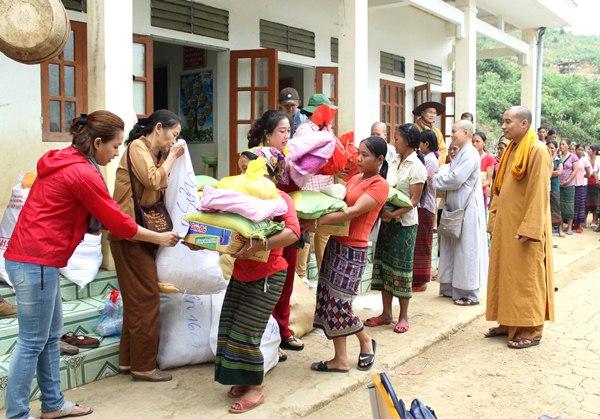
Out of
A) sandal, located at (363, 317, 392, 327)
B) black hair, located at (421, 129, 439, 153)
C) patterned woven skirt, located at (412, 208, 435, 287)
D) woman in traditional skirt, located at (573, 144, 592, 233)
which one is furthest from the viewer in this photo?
woman in traditional skirt, located at (573, 144, 592, 233)

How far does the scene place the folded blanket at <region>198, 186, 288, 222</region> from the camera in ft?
9.93

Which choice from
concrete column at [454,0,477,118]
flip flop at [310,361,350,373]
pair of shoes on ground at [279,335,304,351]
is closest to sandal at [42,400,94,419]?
flip flop at [310,361,350,373]

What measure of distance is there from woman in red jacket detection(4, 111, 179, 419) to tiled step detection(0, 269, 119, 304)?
1371mm

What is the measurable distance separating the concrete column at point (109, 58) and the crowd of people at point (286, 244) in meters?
0.99

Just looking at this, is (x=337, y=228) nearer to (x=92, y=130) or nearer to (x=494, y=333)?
(x=92, y=130)

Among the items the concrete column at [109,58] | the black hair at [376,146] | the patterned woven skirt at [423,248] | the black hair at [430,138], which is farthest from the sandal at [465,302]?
the concrete column at [109,58]

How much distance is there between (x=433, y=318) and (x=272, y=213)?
2929mm

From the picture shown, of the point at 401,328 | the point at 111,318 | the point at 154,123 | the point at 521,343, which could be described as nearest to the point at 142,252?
the point at 111,318

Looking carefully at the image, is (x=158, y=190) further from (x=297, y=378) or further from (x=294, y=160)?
(x=297, y=378)

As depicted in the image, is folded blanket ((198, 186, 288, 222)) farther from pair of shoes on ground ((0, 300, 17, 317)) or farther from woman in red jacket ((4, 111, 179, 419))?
pair of shoes on ground ((0, 300, 17, 317))

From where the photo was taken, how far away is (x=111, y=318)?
4066 mm

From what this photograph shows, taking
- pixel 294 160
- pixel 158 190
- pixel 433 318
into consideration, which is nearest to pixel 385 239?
pixel 433 318

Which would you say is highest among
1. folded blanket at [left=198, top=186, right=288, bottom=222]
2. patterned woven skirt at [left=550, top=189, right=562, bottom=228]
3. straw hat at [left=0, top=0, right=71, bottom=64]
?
straw hat at [left=0, top=0, right=71, bottom=64]

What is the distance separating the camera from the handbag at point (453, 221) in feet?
19.7
